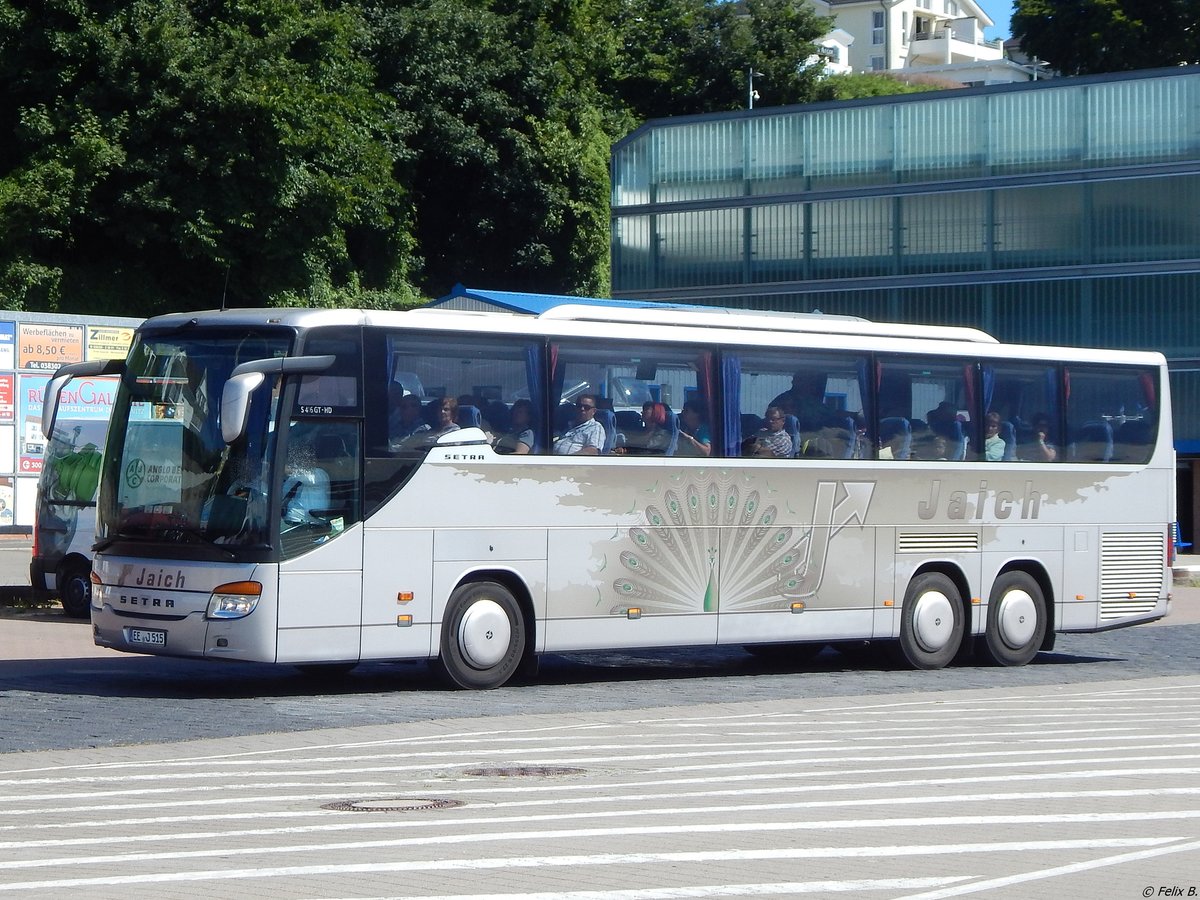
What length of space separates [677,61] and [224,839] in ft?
217

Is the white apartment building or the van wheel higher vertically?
the white apartment building

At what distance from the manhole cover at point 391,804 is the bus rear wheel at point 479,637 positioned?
19.7ft

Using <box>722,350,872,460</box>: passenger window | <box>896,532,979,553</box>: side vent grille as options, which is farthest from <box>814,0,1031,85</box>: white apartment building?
<box>722,350,872,460</box>: passenger window

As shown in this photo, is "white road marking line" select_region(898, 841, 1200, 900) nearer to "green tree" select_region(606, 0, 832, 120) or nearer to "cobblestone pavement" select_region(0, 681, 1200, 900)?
"cobblestone pavement" select_region(0, 681, 1200, 900)

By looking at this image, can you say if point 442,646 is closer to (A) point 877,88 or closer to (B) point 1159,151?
(B) point 1159,151

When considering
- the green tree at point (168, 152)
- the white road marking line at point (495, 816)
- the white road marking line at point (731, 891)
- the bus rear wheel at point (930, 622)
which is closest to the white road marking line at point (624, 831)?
the white road marking line at point (495, 816)

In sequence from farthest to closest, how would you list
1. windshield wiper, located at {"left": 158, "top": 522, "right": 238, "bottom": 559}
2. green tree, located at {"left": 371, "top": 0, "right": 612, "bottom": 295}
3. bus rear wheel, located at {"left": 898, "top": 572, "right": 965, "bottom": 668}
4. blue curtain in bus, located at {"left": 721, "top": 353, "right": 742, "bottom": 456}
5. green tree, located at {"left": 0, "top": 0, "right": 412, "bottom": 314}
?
green tree, located at {"left": 371, "top": 0, "right": 612, "bottom": 295} < green tree, located at {"left": 0, "top": 0, "right": 412, "bottom": 314} < bus rear wheel, located at {"left": 898, "top": 572, "right": 965, "bottom": 668} < blue curtain in bus, located at {"left": 721, "top": 353, "right": 742, "bottom": 456} < windshield wiper, located at {"left": 158, "top": 522, "right": 238, "bottom": 559}

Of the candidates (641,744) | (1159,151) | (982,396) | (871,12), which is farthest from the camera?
(871,12)

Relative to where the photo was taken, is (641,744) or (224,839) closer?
(224,839)

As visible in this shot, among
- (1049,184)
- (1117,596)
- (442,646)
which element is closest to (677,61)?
(1049,184)

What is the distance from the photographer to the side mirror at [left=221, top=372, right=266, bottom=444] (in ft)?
46.7

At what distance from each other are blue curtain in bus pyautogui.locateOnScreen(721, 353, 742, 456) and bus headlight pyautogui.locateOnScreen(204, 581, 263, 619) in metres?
4.93

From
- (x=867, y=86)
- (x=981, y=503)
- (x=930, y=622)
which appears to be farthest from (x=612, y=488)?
(x=867, y=86)

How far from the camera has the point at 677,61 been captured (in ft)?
238
